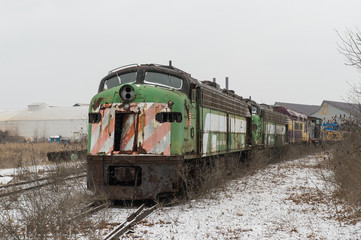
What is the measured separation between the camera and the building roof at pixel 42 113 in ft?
177

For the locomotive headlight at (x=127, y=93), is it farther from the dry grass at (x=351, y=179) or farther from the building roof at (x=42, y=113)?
the building roof at (x=42, y=113)

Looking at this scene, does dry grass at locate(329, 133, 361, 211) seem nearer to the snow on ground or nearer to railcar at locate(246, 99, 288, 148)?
the snow on ground

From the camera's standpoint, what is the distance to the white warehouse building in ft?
173

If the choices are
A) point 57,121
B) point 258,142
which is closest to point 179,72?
point 258,142

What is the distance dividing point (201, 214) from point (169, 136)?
5.73ft

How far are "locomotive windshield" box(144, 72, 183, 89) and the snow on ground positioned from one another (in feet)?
9.23

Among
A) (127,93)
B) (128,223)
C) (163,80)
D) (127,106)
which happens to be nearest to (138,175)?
(127,106)

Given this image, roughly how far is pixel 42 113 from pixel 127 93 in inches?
2031

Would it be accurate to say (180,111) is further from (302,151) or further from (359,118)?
(302,151)

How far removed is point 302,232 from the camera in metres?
6.35

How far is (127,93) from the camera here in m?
8.25

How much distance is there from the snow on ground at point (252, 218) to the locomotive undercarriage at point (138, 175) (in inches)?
20.4

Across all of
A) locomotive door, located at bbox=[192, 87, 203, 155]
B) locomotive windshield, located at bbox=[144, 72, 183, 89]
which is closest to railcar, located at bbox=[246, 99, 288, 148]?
locomotive door, located at bbox=[192, 87, 203, 155]

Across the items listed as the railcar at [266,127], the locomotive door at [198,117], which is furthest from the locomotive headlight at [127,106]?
the railcar at [266,127]
